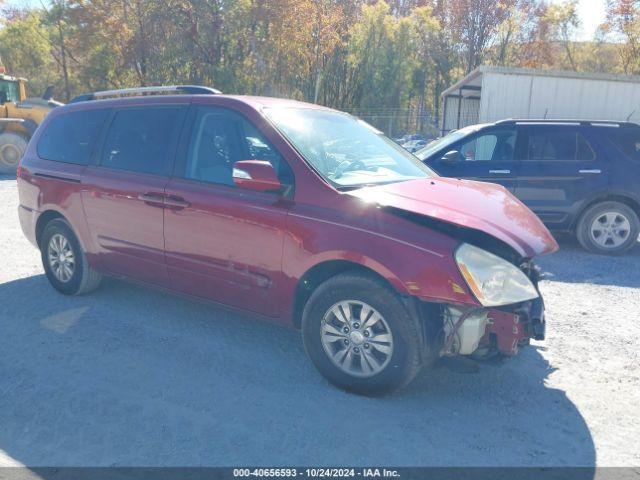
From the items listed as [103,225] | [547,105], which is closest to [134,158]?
[103,225]

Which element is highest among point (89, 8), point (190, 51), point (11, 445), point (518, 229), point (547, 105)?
point (89, 8)

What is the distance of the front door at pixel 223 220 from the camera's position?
12.4 feet

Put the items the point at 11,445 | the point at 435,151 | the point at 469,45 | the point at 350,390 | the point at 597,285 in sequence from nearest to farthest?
the point at 11,445
the point at 350,390
the point at 597,285
the point at 435,151
the point at 469,45

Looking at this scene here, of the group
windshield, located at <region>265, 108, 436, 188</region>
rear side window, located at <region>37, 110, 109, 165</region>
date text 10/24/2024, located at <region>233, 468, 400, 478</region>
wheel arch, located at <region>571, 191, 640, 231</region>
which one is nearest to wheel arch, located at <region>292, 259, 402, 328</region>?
windshield, located at <region>265, 108, 436, 188</region>

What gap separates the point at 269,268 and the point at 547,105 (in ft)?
44.1

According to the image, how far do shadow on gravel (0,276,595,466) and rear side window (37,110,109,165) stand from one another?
1.57 m

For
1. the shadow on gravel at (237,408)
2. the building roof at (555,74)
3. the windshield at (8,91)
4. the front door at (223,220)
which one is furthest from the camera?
the windshield at (8,91)

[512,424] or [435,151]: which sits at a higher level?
[435,151]

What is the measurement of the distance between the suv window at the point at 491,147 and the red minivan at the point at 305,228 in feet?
10.2

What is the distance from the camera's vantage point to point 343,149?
420 centimetres

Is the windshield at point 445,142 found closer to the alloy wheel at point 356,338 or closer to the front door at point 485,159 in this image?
the front door at point 485,159

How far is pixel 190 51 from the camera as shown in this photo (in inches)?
1192

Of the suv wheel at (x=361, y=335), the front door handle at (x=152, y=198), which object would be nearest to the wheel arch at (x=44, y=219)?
the front door handle at (x=152, y=198)

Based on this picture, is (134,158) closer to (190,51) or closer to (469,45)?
(190,51)
